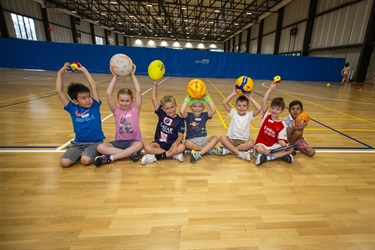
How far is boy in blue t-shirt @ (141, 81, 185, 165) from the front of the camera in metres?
2.93

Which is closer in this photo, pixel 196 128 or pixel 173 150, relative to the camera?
pixel 173 150

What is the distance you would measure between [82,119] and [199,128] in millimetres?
1705

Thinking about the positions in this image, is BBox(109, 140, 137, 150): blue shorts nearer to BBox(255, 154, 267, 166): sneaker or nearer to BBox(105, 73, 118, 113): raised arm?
BBox(105, 73, 118, 113): raised arm

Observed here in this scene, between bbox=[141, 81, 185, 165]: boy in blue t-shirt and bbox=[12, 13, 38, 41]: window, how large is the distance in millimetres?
22312

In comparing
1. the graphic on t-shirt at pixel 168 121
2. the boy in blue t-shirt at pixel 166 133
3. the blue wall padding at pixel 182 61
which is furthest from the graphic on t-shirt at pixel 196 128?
the blue wall padding at pixel 182 61

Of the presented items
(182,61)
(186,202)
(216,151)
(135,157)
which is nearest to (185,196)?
(186,202)

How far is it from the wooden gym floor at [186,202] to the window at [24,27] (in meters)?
20.7

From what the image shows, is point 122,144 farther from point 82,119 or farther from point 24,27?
point 24,27

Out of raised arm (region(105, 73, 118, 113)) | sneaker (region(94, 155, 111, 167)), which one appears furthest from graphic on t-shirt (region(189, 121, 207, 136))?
sneaker (region(94, 155, 111, 167))

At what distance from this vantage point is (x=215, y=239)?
164cm

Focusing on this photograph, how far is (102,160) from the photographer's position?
8.96 ft

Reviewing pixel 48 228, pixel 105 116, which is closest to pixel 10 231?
pixel 48 228

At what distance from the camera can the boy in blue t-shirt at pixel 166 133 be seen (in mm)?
2934

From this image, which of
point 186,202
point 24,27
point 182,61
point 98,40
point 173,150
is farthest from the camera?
point 98,40
